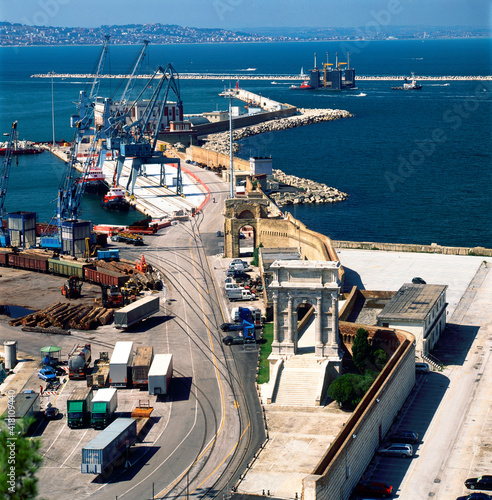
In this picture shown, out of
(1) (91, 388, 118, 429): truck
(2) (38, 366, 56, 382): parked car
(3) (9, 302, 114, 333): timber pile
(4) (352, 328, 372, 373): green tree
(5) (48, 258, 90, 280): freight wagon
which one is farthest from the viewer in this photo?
(5) (48, 258, 90, 280): freight wagon

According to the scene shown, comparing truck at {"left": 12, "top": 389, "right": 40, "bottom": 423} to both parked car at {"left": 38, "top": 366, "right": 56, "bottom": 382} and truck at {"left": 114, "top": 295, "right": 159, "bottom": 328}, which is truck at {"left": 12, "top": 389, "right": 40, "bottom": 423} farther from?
truck at {"left": 114, "top": 295, "right": 159, "bottom": 328}

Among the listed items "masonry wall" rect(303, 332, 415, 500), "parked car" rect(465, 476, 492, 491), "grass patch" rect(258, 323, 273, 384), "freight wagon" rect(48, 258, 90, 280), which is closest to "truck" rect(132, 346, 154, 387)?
"grass patch" rect(258, 323, 273, 384)

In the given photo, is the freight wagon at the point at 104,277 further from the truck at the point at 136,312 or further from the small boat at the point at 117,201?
the small boat at the point at 117,201

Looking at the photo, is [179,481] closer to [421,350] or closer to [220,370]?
[220,370]

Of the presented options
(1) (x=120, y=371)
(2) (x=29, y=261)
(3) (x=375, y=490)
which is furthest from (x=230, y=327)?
(2) (x=29, y=261)

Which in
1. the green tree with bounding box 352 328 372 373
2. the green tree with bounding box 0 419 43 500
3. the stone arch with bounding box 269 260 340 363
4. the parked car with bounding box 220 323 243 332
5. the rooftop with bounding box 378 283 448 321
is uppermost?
the green tree with bounding box 0 419 43 500

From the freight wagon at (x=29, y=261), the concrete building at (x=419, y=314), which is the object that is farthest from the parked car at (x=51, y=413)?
the freight wagon at (x=29, y=261)

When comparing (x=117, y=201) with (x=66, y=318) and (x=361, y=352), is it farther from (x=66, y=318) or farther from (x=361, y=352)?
(x=361, y=352)
